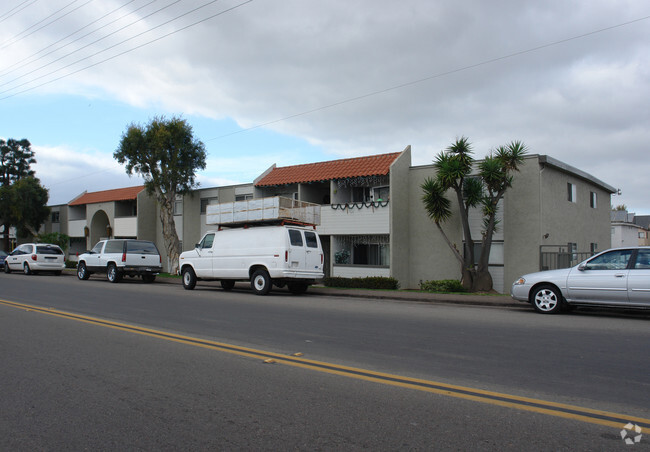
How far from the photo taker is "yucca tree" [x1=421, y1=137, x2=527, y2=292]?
679 inches

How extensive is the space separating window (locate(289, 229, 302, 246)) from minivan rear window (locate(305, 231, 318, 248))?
1.20ft

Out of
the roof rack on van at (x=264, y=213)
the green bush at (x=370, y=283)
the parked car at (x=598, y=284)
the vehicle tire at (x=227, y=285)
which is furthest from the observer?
the green bush at (x=370, y=283)

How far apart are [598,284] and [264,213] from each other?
1024 cm

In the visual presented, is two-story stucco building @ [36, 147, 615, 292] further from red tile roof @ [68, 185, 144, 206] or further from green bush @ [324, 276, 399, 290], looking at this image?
red tile roof @ [68, 185, 144, 206]

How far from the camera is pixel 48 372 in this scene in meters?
5.83

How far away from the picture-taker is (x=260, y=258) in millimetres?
16281

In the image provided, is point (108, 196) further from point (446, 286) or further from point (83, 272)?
point (446, 286)

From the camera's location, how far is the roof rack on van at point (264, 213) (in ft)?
54.2

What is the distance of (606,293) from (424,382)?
7.24 m

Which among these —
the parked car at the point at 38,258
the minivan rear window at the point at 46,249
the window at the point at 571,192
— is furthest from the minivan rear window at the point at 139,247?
the window at the point at 571,192

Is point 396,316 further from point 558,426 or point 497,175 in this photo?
point 497,175

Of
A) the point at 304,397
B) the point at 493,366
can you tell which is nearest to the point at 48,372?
the point at 304,397

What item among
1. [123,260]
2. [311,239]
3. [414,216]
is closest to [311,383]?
[311,239]

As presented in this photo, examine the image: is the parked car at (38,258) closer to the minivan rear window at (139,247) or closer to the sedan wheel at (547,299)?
the minivan rear window at (139,247)
